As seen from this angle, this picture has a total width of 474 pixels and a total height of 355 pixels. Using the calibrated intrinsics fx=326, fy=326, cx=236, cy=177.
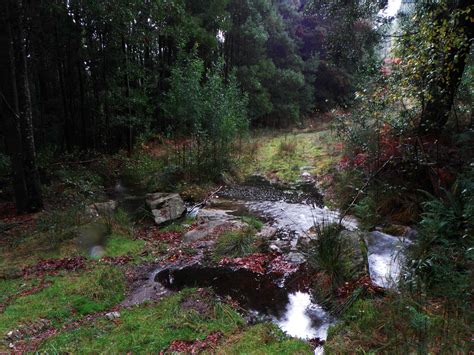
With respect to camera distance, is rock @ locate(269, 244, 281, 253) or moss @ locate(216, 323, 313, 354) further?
rock @ locate(269, 244, 281, 253)

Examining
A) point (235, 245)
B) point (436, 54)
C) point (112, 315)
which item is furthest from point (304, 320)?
point (436, 54)

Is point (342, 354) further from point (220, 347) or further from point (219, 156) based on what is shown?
point (219, 156)

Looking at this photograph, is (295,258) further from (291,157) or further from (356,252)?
(291,157)

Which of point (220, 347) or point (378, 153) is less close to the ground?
point (378, 153)

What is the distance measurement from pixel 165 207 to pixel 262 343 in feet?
17.5

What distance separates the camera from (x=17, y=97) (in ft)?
23.7

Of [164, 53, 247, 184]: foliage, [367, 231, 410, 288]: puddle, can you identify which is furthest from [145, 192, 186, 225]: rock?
[367, 231, 410, 288]: puddle

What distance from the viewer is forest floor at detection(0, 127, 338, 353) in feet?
11.5

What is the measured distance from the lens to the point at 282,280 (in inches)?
201

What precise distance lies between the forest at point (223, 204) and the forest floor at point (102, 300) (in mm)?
30

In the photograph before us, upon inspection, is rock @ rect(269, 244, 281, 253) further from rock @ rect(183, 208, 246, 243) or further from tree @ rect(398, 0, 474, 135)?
tree @ rect(398, 0, 474, 135)

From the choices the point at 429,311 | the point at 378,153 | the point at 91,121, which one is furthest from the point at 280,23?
the point at 429,311

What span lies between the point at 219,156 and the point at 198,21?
760 cm

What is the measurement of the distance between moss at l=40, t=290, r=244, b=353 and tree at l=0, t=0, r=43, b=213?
500cm
